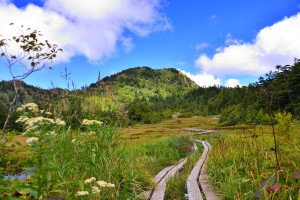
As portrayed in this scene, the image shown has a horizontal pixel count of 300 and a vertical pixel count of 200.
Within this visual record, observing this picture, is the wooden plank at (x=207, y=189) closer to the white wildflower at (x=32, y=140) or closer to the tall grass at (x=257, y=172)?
the tall grass at (x=257, y=172)

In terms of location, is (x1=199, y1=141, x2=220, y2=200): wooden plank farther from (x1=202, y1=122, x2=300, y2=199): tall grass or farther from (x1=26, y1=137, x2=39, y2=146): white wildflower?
(x1=26, y1=137, x2=39, y2=146): white wildflower

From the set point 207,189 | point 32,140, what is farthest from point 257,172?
point 32,140

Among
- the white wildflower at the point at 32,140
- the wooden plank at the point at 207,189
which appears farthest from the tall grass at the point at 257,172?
the white wildflower at the point at 32,140

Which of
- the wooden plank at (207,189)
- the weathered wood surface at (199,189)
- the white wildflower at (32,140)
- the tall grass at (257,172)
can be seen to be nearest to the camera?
the white wildflower at (32,140)

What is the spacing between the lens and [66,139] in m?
4.79

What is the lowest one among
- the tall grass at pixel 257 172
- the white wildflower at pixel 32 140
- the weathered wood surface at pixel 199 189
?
the weathered wood surface at pixel 199 189

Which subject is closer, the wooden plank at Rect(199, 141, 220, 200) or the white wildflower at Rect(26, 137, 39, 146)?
the white wildflower at Rect(26, 137, 39, 146)

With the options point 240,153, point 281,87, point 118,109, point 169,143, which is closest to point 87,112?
point 118,109

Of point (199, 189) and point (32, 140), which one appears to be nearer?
point (32, 140)

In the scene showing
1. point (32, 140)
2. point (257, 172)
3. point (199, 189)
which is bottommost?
point (199, 189)

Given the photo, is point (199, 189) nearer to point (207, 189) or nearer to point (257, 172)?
point (207, 189)

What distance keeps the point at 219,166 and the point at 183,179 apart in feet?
3.22

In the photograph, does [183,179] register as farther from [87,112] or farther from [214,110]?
[214,110]

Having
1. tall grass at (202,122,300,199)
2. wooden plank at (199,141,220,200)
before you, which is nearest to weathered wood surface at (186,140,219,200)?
wooden plank at (199,141,220,200)
